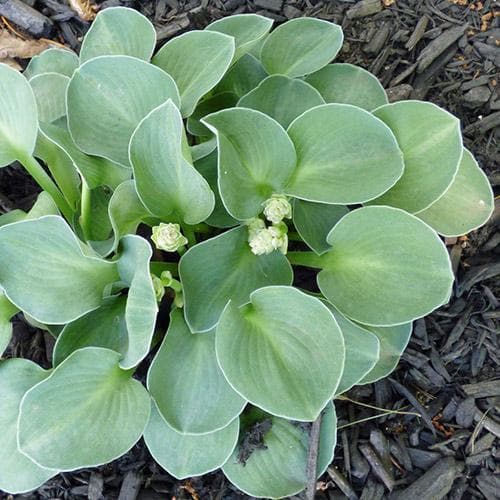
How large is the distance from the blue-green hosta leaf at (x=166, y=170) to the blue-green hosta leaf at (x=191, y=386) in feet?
0.74

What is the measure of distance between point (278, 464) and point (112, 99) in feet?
2.50

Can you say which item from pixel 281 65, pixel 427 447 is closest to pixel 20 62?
pixel 281 65

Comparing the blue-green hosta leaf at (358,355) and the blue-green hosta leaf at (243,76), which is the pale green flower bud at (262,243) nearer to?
the blue-green hosta leaf at (358,355)

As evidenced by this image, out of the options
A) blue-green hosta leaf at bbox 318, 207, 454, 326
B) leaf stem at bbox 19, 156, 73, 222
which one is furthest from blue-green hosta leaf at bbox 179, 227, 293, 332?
leaf stem at bbox 19, 156, 73, 222

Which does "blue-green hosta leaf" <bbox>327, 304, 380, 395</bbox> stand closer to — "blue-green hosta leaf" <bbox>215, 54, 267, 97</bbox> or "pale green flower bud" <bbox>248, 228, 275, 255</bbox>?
"pale green flower bud" <bbox>248, 228, 275, 255</bbox>

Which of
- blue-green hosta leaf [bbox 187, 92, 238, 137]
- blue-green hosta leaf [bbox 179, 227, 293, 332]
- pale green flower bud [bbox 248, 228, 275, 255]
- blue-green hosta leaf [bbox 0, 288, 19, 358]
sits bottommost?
blue-green hosta leaf [bbox 0, 288, 19, 358]

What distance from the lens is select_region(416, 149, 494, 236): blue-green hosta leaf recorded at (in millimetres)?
1361

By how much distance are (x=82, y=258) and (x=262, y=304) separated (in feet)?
1.04

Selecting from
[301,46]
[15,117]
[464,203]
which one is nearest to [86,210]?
[15,117]

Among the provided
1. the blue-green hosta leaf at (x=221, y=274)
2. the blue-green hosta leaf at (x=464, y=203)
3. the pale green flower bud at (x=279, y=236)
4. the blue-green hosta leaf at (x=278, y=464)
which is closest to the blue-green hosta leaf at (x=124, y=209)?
the blue-green hosta leaf at (x=221, y=274)

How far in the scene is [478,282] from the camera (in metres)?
1.63

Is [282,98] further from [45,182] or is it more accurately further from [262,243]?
[45,182]

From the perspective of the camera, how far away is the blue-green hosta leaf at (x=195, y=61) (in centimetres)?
129

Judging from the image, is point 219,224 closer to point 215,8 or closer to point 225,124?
point 225,124
